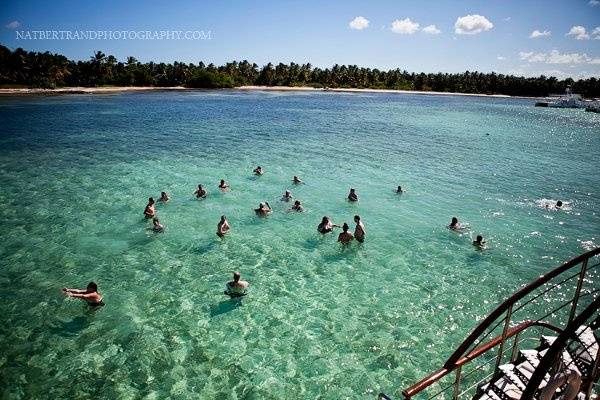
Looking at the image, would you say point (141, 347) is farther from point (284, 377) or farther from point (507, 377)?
point (507, 377)

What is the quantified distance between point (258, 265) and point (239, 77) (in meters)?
154

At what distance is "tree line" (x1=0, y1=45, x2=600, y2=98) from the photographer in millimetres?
110688

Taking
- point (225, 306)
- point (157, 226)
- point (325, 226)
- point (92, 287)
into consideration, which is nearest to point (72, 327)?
point (92, 287)

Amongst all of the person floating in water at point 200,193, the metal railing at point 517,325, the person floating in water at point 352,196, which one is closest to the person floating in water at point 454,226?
the metal railing at point 517,325

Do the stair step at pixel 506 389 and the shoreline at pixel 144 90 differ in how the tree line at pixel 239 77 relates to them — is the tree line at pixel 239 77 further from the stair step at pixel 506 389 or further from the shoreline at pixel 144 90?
the stair step at pixel 506 389

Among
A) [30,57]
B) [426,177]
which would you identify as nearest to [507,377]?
[426,177]

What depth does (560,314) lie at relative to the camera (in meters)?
12.7

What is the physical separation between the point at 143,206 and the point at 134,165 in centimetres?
1057

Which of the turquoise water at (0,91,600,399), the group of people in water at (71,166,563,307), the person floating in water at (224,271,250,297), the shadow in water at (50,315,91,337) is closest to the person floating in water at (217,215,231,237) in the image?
the group of people in water at (71,166,563,307)

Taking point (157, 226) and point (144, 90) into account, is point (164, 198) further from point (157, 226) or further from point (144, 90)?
point (144, 90)

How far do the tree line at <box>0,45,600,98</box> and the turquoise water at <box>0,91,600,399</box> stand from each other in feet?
321

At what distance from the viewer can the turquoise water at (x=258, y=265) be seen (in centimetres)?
1027

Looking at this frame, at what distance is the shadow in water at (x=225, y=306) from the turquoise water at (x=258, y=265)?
2.9 inches

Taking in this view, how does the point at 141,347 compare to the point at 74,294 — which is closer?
the point at 141,347
